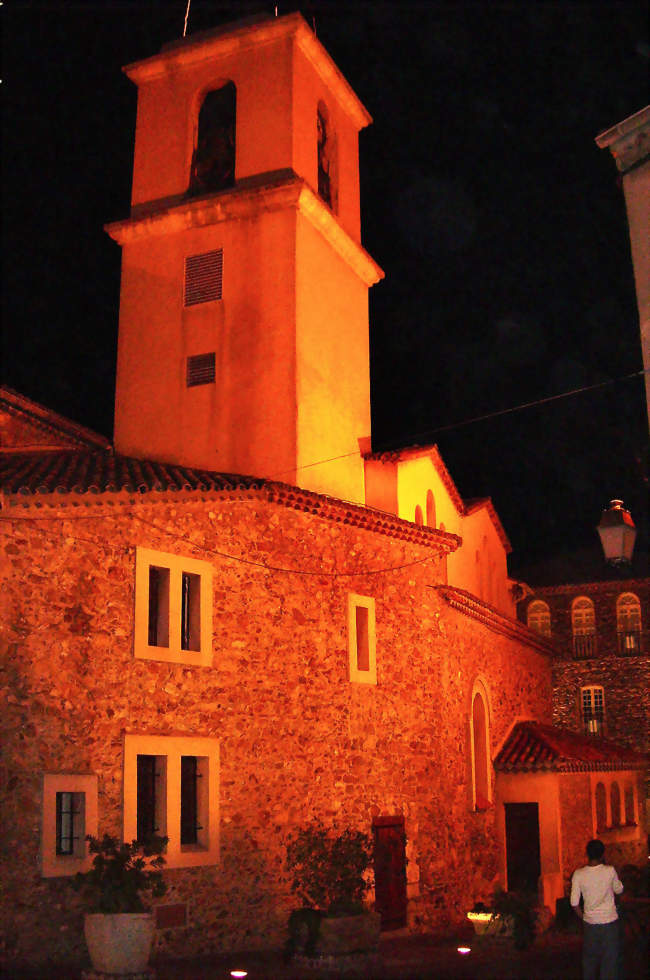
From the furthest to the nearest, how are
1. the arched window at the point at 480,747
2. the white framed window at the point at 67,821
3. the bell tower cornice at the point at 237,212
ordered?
1. the arched window at the point at 480,747
2. the bell tower cornice at the point at 237,212
3. the white framed window at the point at 67,821

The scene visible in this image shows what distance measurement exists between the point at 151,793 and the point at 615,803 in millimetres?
15531

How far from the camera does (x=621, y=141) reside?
14.1m

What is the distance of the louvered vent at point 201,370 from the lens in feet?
66.6

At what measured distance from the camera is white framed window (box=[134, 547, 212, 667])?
15180 mm

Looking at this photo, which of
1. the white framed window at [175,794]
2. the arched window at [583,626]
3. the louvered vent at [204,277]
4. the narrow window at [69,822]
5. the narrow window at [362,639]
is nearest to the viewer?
the narrow window at [69,822]

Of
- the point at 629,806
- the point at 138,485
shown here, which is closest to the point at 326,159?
the point at 138,485

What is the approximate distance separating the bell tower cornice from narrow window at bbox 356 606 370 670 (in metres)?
7.43

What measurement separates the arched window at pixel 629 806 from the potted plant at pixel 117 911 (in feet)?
58.7

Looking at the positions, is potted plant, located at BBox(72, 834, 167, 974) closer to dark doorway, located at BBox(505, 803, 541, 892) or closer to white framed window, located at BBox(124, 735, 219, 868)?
white framed window, located at BBox(124, 735, 219, 868)

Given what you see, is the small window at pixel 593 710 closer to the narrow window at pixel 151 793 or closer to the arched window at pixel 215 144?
the arched window at pixel 215 144

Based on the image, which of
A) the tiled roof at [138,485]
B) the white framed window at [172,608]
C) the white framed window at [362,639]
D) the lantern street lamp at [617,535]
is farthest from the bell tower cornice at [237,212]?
the lantern street lamp at [617,535]

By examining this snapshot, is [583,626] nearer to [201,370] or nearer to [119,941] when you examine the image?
[201,370]

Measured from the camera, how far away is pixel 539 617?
41.0m

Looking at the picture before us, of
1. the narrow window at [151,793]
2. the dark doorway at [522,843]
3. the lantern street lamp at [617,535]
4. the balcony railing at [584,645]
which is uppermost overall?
the balcony railing at [584,645]
